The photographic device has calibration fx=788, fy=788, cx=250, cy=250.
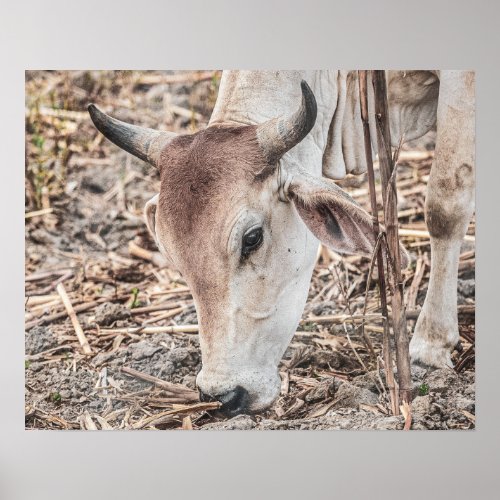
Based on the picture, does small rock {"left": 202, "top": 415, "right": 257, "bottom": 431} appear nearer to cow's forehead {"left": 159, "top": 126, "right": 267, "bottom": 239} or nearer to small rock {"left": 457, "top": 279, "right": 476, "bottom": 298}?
cow's forehead {"left": 159, "top": 126, "right": 267, "bottom": 239}

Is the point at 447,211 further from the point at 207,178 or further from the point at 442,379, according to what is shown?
the point at 207,178

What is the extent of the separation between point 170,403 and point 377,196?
1.15 m

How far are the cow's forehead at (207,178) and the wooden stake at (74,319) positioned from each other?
1.70 feet

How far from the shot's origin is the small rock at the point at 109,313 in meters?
3.11

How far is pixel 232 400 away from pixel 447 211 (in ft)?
3.70

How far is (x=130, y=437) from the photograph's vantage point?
122 inches

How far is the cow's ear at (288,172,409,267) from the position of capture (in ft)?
9.60

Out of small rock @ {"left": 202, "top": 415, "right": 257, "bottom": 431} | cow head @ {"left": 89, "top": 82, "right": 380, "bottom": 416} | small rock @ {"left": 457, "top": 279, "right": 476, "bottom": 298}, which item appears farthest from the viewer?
small rock @ {"left": 457, "top": 279, "right": 476, "bottom": 298}

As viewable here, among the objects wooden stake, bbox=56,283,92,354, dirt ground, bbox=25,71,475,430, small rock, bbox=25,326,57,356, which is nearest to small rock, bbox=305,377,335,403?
dirt ground, bbox=25,71,475,430

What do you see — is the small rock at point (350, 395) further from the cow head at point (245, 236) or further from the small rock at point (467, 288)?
the small rock at point (467, 288)

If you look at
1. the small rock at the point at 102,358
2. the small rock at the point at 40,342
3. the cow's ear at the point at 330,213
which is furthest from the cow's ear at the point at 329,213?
the small rock at the point at 40,342

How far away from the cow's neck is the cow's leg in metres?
0.46

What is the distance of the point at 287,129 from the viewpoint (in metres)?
2.87
